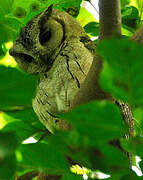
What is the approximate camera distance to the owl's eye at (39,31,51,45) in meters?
1.67

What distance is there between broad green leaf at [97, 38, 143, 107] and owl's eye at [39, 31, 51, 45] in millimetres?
1383

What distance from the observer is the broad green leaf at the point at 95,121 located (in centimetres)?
30

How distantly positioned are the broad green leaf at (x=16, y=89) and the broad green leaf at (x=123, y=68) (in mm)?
156

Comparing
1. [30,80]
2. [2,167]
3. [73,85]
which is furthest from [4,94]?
[73,85]

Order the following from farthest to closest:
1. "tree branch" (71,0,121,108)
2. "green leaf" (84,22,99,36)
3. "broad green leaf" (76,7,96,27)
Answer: "broad green leaf" (76,7,96,27) → "green leaf" (84,22,99,36) → "tree branch" (71,0,121,108)

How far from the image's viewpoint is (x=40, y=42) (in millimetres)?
1646

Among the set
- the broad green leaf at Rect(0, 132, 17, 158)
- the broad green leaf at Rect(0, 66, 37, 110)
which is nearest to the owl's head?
the broad green leaf at Rect(0, 66, 37, 110)

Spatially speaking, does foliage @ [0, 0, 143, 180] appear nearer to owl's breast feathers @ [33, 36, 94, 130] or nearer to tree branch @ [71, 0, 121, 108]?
tree branch @ [71, 0, 121, 108]

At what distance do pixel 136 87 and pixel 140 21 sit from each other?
1373 mm

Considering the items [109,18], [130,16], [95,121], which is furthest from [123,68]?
[130,16]

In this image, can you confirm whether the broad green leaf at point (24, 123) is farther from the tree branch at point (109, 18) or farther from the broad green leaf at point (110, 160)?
the broad green leaf at point (110, 160)

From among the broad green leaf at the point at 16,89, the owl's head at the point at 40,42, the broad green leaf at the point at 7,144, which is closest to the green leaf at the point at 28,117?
the owl's head at the point at 40,42


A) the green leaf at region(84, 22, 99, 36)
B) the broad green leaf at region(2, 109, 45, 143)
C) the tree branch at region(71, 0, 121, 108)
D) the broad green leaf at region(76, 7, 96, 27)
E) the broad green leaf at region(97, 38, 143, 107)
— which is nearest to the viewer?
the broad green leaf at region(97, 38, 143, 107)

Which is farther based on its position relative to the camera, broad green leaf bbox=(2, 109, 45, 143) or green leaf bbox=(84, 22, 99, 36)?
green leaf bbox=(84, 22, 99, 36)
